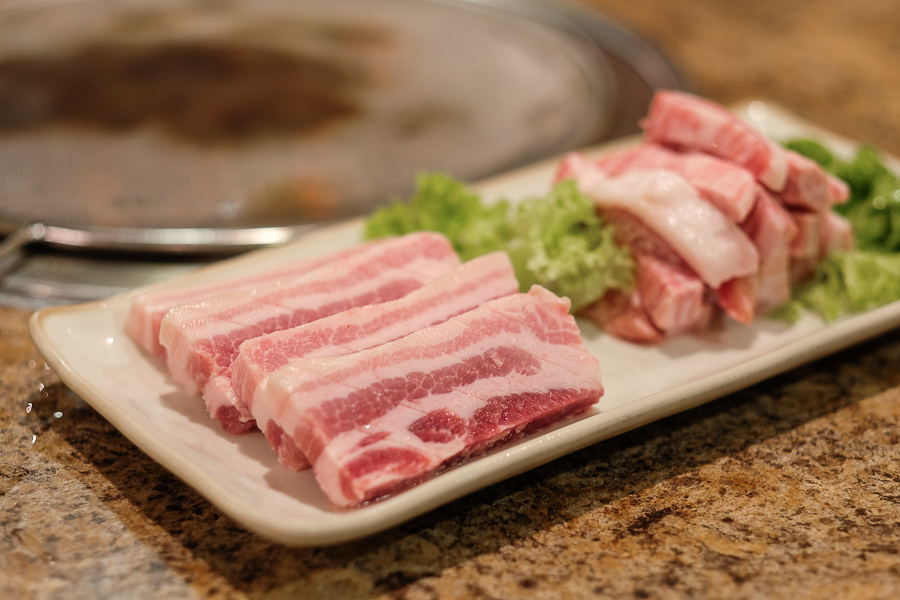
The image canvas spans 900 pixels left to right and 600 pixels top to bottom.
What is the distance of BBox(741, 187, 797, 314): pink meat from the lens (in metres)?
2.38

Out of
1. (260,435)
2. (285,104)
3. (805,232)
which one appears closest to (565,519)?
(260,435)

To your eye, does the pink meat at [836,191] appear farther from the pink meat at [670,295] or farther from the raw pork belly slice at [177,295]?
the raw pork belly slice at [177,295]

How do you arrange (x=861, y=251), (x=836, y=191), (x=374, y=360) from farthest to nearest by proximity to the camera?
(x=861, y=251)
(x=836, y=191)
(x=374, y=360)

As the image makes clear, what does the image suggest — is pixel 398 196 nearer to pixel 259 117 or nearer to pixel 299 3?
pixel 259 117

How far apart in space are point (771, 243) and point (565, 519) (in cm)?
110

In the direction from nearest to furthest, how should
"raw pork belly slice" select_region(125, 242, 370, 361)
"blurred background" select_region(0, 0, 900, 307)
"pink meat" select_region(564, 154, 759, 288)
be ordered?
"raw pork belly slice" select_region(125, 242, 370, 361) < "pink meat" select_region(564, 154, 759, 288) < "blurred background" select_region(0, 0, 900, 307)

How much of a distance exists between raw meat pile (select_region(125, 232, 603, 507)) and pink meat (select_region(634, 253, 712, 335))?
440 mm

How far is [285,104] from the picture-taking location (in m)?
3.38

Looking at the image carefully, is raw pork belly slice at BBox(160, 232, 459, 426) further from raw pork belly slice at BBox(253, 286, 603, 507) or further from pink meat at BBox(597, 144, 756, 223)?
pink meat at BBox(597, 144, 756, 223)

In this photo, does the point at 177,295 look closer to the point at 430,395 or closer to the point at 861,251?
the point at 430,395

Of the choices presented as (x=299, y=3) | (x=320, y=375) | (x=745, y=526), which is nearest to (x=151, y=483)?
(x=320, y=375)

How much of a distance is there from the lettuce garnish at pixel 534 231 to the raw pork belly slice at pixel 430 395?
0.41m

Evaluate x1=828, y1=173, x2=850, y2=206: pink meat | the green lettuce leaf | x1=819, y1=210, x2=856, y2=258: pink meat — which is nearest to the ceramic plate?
the green lettuce leaf

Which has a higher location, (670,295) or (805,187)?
(805,187)
